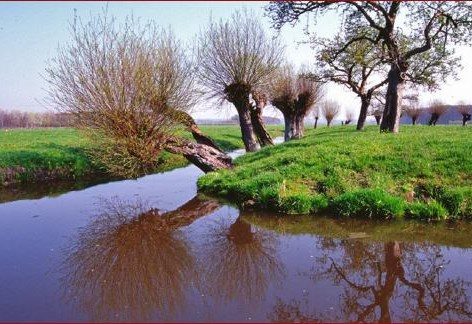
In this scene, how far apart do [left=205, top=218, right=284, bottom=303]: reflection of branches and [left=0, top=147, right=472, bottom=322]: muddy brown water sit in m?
0.02

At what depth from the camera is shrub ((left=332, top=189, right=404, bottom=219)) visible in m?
10.3

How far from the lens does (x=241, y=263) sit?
755 centimetres

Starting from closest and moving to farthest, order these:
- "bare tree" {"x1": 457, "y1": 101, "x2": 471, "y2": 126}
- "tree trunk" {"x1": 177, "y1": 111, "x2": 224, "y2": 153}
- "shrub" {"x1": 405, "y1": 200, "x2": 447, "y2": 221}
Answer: "shrub" {"x1": 405, "y1": 200, "x2": 447, "y2": 221}
"tree trunk" {"x1": 177, "y1": 111, "x2": 224, "y2": 153}
"bare tree" {"x1": 457, "y1": 101, "x2": 471, "y2": 126}

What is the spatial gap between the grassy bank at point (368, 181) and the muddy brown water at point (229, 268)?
0.67 meters

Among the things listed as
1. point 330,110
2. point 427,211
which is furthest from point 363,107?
point 330,110

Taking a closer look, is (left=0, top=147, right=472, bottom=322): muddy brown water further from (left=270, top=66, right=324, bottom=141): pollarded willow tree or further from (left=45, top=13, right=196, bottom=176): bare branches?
(left=270, top=66, right=324, bottom=141): pollarded willow tree

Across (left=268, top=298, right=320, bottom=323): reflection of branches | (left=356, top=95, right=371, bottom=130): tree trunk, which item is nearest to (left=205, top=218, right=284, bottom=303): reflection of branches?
(left=268, top=298, right=320, bottom=323): reflection of branches

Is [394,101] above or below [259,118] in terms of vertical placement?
above

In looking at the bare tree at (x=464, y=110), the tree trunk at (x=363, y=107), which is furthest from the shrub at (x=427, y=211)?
the bare tree at (x=464, y=110)

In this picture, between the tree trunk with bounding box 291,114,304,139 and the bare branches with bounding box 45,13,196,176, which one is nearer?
the bare branches with bounding box 45,13,196,176

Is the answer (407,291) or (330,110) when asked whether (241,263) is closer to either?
(407,291)

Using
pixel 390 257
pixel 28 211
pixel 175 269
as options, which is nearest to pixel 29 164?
pixel 28 211

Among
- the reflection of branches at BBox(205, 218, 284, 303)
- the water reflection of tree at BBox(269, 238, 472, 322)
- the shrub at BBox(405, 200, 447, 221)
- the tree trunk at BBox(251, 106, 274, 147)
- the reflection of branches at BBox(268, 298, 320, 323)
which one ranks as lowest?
the reflection of branches at BBox(205, 218, 284, 303)

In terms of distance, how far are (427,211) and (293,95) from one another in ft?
77.7
